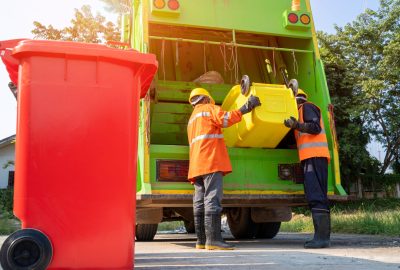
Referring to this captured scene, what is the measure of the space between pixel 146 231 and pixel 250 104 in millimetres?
2801

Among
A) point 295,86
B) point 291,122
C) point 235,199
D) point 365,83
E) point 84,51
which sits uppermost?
point 365,83

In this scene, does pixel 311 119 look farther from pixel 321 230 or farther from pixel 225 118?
pixel 321 230

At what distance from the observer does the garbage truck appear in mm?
4156

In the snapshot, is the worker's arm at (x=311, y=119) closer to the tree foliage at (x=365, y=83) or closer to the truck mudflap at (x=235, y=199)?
the truck mudflap at (x=235, y=199)

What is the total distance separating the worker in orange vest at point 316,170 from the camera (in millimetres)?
4211

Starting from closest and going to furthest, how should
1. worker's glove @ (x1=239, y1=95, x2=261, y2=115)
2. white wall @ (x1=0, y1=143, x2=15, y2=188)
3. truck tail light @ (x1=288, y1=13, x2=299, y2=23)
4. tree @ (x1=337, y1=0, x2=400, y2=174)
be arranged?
worker's glove @ (x1=239, y1=95, x2=261, y2=115) → truck tail light @ (x1=288, y1=13, x2=299, y2=23) → tree @ (x1=337, y1=0, x2=400, y2=174) → white wall @ (x1=0, y1=143, x2=15, y2=188)

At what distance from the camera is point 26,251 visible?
6.97 feet

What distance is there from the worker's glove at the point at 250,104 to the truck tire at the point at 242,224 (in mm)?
2433

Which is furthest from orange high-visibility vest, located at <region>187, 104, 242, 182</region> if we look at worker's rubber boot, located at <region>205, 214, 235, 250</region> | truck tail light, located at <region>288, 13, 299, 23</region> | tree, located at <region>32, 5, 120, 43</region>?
tree, located at <region>32, 5, 120, 43</region>

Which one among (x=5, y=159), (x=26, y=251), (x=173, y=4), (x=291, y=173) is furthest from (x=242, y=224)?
(x=5, y=159)

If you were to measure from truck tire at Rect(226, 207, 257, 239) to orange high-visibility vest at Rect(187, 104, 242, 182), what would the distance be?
2.09m

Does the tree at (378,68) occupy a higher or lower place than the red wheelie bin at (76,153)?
higher

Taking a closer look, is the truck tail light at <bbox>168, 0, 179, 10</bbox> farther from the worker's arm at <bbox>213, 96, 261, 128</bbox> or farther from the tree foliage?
the tree foliage

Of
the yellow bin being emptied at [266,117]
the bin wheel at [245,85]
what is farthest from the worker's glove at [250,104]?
the bin wheel at [245,85]
